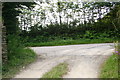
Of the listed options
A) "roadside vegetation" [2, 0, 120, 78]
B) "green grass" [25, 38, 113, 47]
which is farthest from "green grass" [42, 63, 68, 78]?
"green grass" [25, 38, 113, 47]

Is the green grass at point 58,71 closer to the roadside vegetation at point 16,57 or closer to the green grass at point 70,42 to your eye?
the green grass at point 70,42

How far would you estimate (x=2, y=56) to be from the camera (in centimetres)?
210

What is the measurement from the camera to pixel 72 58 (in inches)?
74.8

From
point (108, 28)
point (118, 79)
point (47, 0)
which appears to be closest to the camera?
point (118, 79)

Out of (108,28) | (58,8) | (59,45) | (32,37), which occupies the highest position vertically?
(58,8)

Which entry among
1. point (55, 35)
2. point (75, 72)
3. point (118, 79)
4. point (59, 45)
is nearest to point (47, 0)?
point (55, 35)

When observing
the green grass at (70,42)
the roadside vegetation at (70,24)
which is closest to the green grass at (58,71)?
the roadside vegetation at (70,24)

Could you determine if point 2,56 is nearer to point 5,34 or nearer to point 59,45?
point 5,34

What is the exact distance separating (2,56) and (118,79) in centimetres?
194

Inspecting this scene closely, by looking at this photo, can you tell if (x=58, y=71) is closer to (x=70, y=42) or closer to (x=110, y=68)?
(x=70, y=42)

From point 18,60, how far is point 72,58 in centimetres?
104

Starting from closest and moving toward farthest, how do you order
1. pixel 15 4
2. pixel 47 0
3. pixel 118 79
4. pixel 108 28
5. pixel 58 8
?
pixel 118 79 < pixel 108 28 < pixel 58 8 < pixel 47 0 < pixel 15 4

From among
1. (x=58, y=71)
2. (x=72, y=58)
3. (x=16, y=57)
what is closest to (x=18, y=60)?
(x=16, y=57)

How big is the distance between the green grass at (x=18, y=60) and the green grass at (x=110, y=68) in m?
1.19
